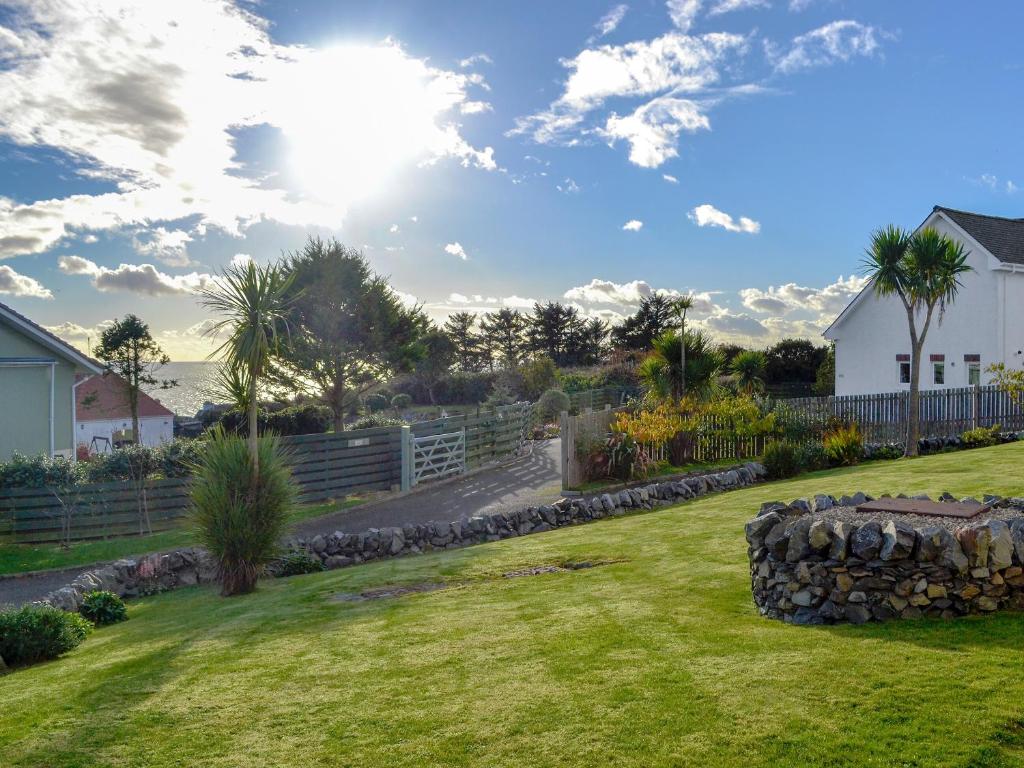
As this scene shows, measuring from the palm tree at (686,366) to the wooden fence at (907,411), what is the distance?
280 cm

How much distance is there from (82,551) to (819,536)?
13963 mm

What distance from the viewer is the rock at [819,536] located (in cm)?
587

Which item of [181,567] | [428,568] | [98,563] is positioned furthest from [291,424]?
[428,568]

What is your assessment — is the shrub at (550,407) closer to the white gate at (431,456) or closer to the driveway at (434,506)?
the driveway at (434,506)

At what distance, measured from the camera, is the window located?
26.9 metres

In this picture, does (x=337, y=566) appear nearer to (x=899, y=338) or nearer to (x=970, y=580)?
(x=970, y=580)

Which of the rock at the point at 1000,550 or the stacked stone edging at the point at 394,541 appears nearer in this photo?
the rock at the point at 1000,550

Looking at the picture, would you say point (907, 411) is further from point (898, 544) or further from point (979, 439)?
point (898, 544)

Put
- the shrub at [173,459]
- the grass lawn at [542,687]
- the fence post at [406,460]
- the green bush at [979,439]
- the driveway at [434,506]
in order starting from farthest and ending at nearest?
the fence post at [406,460]
the green bush at [979,439]
the shrub at [173,459]
the driveway at [434,506]
the grass lawn at [542,687]

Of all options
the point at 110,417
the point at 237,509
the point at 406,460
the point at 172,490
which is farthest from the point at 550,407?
the point at 237,509

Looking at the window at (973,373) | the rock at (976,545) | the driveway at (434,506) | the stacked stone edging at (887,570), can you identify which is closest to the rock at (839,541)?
the stacked stone edging at (887,570)

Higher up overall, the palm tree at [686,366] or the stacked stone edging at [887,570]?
the palm tree at [686,366]

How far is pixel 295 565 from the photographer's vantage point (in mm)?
11703

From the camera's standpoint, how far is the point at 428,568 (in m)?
9.66
